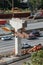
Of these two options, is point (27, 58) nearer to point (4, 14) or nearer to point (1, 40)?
point (1, 40)

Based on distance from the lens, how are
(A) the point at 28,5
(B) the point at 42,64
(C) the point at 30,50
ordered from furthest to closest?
(A) the point at 28,5
(C) the point at 30,50
(B) the point at 42,64

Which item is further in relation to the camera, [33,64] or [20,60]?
[20,60]

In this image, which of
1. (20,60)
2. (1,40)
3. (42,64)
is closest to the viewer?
(42,64)

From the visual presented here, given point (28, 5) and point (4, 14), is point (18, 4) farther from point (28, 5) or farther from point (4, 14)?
point (4, 14)

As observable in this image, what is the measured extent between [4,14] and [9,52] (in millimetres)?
36492

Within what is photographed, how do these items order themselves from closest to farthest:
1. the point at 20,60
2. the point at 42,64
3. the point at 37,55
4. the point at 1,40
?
the point at 42,64
the point at 37,55
the point at 20,60
the point at 1,40

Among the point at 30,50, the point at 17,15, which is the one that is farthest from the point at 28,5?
the point at 30,50

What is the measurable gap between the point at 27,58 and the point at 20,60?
116 cm

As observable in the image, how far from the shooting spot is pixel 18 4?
8556 centimetres

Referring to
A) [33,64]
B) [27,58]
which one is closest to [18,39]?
[27,58]

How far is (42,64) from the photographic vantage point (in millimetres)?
20703

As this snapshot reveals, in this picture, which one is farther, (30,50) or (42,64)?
(30,50)

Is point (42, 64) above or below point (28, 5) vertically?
above

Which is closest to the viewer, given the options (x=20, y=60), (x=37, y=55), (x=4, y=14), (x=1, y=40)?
(x=37, y=55)
